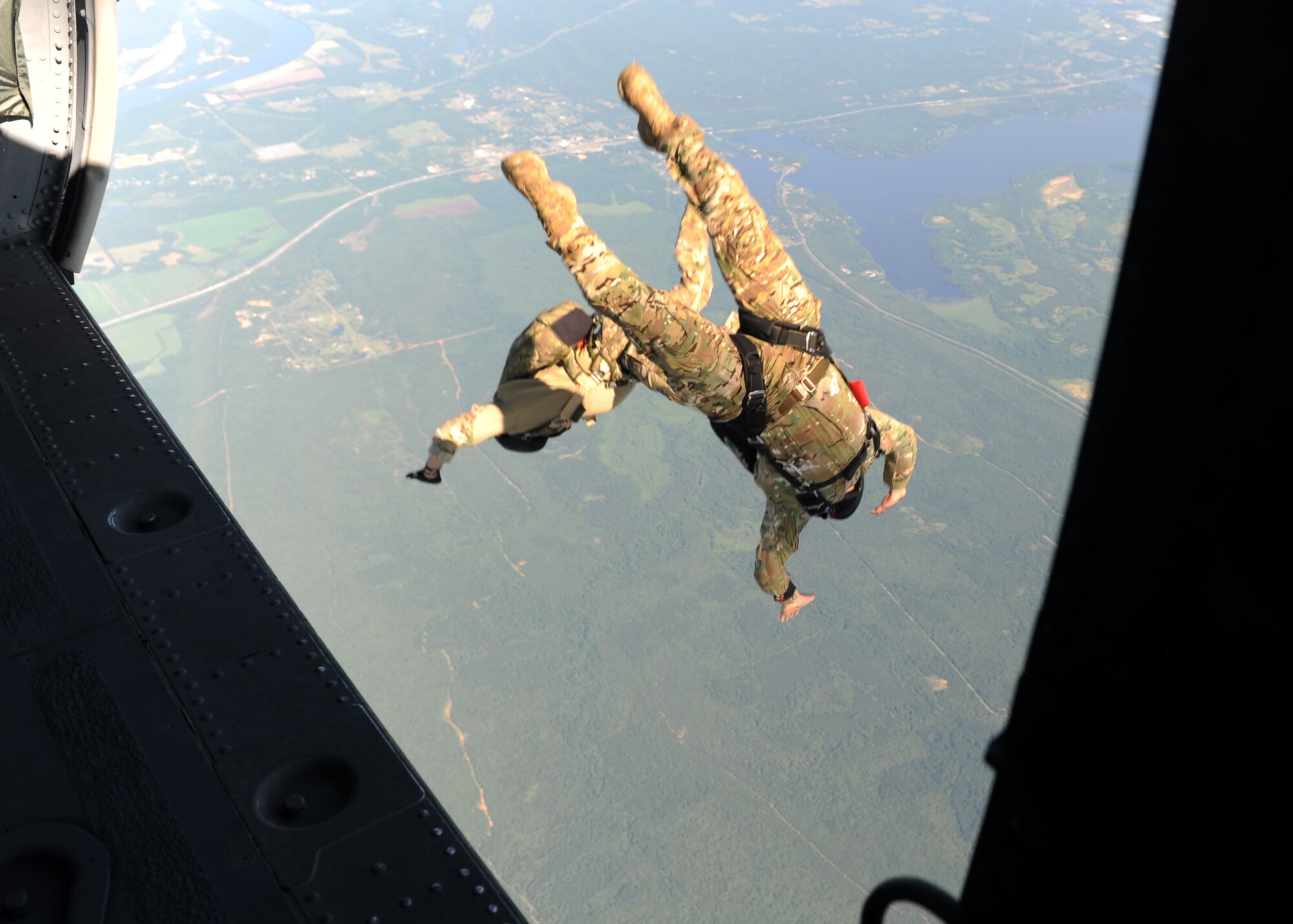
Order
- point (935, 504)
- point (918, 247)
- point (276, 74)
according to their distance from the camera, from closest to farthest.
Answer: point (935, 504)
point (918, 247)
point (276, 74)

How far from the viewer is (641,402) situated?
88.1 metres

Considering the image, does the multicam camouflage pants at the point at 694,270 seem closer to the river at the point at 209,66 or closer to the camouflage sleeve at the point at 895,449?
the camouflage sleeve at the point at 895,449

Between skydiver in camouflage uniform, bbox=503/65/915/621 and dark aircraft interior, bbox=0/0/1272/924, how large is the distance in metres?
2.59

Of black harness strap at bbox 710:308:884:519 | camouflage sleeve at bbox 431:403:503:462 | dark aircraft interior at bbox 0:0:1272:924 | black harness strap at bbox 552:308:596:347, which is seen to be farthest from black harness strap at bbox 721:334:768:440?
dark aircraft interior at bbox 0:0:1272:924

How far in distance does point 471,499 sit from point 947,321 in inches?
1861

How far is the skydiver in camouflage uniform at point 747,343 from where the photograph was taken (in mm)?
4555

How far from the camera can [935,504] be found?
7306 cm

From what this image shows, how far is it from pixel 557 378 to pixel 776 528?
6.26 feet

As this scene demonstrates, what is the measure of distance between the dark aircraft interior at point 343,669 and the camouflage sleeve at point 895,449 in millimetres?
3640

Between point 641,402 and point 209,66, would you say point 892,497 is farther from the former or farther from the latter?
point 209,66

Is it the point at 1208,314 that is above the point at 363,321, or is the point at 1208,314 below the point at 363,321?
above

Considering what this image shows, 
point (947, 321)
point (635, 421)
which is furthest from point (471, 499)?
point (947, 321)

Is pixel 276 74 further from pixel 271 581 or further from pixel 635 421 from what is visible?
pixel 271 581

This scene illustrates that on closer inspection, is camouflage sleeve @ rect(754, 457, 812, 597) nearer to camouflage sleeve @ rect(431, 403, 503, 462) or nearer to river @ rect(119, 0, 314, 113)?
camouflage sleeve @ rect(431, 403, 503, 462)
